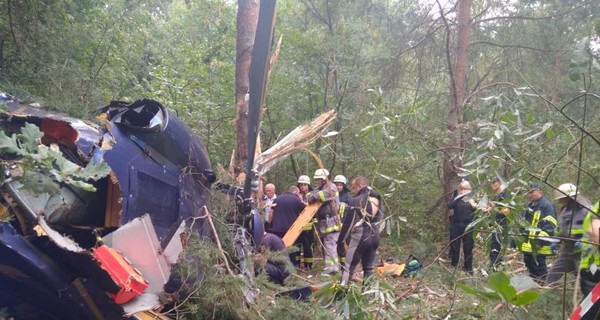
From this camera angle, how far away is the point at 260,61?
441 centimetres

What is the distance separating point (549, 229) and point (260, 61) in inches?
142

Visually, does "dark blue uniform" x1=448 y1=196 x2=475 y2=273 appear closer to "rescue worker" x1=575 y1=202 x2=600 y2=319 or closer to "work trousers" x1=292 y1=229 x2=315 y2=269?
"work trousers" x1=292 y1=229 x2=315 y2=269

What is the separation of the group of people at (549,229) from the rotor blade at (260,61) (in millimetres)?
1756

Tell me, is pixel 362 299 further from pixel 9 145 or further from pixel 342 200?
pixel 342 200

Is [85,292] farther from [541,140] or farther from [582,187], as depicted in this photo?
[582,187]

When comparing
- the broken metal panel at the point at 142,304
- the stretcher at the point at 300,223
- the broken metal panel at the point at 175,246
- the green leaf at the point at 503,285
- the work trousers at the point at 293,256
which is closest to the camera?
the green leaf at the point at 503,285

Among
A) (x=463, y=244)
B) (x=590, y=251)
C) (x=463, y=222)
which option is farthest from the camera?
(x=463, y=222)

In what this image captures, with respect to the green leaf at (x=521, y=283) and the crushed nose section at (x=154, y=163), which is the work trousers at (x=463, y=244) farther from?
the green leaf at (x=521, y=283)

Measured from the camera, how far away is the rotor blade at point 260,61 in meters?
4.27

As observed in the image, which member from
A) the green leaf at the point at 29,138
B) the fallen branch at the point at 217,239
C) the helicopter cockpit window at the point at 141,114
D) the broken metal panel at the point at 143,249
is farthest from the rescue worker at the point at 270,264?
the green leaf at the point at 29,138

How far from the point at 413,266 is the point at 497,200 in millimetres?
4488

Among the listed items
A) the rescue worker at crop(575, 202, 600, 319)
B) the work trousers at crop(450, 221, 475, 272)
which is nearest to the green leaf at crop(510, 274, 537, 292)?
the rescue worker at crop(575, 202, 600, 319)

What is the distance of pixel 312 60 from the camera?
11828 millimetres

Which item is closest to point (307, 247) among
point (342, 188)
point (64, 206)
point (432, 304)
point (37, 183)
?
point (342, 188)
